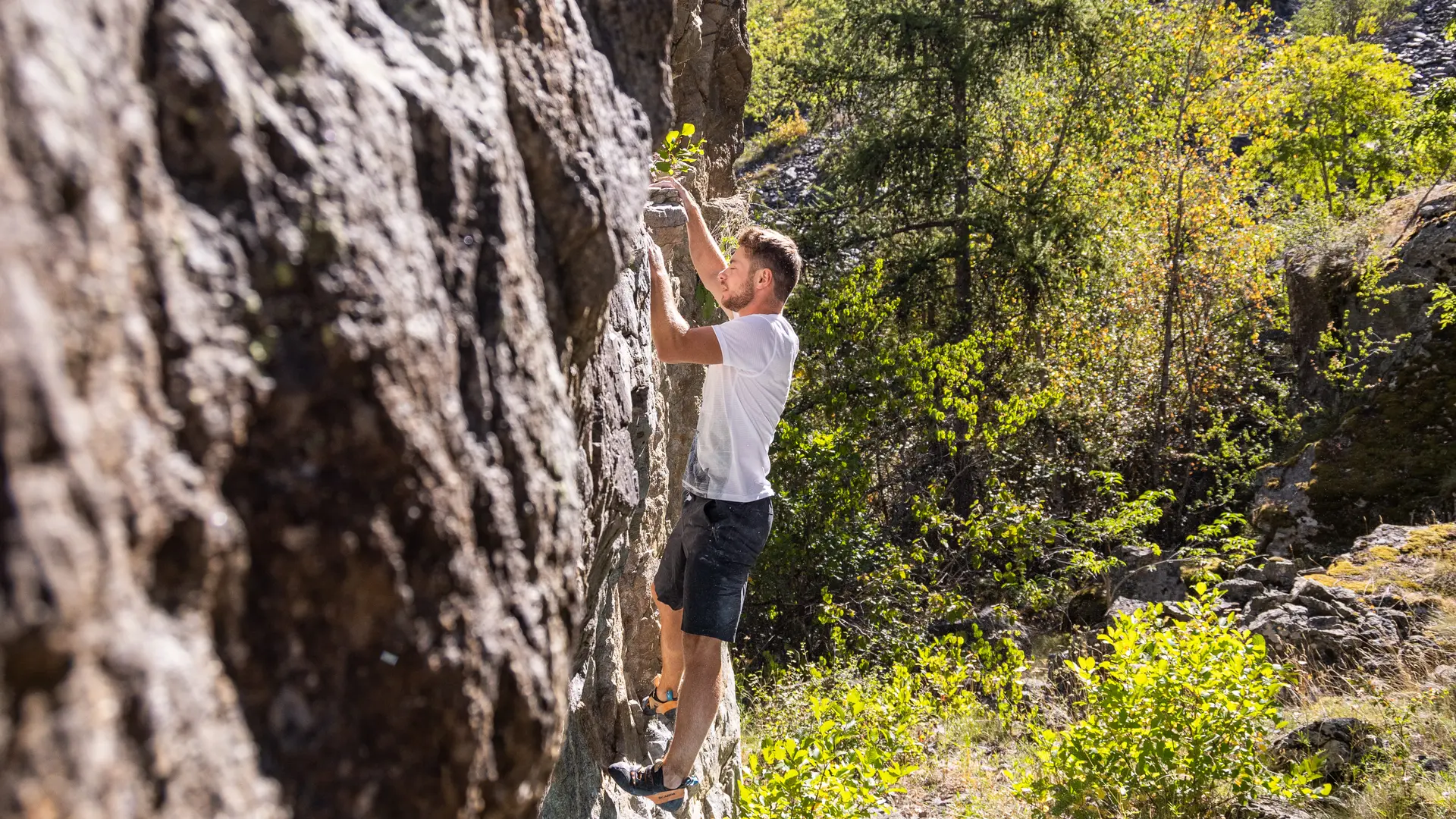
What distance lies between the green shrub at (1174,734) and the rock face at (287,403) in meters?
4.20

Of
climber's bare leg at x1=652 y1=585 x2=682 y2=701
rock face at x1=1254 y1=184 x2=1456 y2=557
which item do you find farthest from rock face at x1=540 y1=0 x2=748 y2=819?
rock face at x1=1254 y1=184 x2=1456 y2=557

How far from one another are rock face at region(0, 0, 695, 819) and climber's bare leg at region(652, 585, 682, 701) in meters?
2.04

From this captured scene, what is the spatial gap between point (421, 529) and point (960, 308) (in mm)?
10871

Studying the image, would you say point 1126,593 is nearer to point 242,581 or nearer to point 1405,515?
point 1405,515

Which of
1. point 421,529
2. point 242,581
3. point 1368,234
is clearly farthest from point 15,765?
point 1368,234

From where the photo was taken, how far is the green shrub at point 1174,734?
15.5 ft

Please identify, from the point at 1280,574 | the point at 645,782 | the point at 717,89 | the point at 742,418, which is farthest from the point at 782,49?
the point at 645,782

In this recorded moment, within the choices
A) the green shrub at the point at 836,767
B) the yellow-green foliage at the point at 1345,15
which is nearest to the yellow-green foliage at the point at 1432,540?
the green shrub at the point at 836,767

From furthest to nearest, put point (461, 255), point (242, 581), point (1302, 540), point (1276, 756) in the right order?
1. point (1302, 540)
2. point (1276, 756)
3. point (461, 255)
4. point (242, 581)

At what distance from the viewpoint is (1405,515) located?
8.48 metres

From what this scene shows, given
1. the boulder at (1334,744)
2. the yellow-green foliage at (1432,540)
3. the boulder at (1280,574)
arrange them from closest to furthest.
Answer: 1. the boulder at (1334,744)
2. the yellow-green foliage at (1432,540)
3. the boulder at (1280,574)

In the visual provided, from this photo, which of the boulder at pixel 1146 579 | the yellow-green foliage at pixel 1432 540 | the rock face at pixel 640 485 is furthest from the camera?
the boulder at pixel 1146 579

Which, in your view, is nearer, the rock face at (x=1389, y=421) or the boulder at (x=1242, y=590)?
the boulder at (x=1242, y=590)

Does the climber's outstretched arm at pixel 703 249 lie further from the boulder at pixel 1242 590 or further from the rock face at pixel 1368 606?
the boulder at pixel 1242 590
